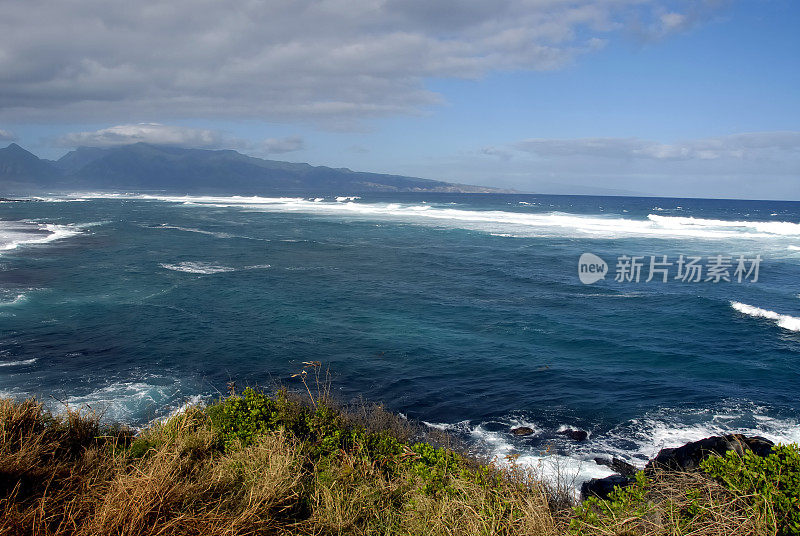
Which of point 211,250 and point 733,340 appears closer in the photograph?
point 733,340

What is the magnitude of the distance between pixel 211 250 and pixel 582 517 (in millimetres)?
35897

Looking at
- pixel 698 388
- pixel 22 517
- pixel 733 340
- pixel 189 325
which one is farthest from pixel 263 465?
pixel 733 340

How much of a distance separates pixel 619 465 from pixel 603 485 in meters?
1.37

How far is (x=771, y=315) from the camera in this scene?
21906 millimetres

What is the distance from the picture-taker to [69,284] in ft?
→ 81.8

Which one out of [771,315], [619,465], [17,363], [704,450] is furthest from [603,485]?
[771,315]

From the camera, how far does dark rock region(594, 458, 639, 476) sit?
1055 centimetres

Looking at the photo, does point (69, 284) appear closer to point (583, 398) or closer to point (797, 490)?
point (583, 398)

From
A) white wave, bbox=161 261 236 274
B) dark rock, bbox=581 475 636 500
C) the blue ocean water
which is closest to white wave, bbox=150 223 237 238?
the blue ocean water

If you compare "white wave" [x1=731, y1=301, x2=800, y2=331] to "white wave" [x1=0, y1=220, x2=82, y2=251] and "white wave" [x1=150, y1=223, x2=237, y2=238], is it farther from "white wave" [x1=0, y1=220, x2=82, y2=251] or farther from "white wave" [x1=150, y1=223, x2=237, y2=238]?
"white wave" [x1=0, y1=220, x2=82, y2=251]

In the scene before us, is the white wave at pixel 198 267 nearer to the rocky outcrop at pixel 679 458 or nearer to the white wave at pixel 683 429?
the white wave at pixel 683 429

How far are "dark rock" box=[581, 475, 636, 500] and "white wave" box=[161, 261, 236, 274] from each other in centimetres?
2416

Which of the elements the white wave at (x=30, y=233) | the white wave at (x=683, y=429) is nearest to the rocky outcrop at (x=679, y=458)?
the white wave at (x=683, y=429)

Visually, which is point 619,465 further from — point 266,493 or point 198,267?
point 198,267
